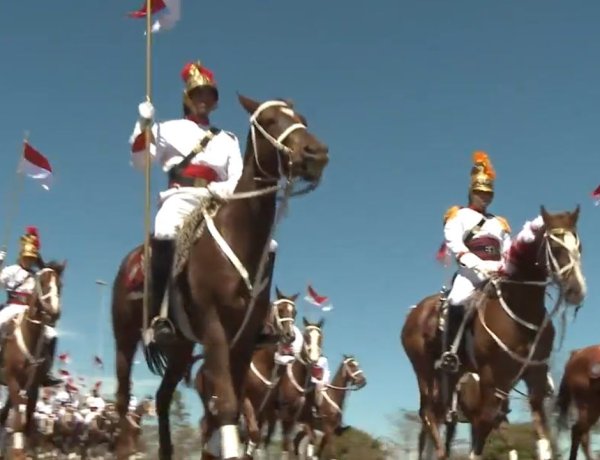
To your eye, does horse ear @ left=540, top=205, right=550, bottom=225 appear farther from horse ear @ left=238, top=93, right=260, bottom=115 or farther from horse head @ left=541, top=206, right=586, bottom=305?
horse ear @ left=238, top=93, right=260, bottom=115

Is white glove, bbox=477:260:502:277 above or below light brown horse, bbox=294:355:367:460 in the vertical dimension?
above

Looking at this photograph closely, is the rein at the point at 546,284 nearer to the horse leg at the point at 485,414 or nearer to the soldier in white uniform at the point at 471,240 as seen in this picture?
the horse leg at the point at 485,414

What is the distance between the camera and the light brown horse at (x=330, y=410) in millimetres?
26500

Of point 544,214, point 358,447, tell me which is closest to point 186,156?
point 544,214

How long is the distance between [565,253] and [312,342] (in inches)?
582

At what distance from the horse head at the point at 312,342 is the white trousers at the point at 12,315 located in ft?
28.9

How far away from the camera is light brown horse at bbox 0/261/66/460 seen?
50.2ft

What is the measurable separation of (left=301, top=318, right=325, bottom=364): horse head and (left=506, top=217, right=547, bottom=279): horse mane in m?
13.1

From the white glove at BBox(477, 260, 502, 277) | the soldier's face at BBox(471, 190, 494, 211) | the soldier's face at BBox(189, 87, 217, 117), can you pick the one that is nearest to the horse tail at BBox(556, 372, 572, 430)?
the soldier's face at BBox(471, 190, 494, 211)

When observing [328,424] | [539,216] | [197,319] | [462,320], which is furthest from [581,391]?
[328,424]

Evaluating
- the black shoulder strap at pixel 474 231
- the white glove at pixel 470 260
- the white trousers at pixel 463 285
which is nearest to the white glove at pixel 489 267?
the white glove at pixel 470 260

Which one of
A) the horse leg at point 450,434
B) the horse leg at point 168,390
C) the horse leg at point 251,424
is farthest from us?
the horse leg at point 251,424

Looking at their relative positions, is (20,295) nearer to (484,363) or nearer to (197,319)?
(484,363)

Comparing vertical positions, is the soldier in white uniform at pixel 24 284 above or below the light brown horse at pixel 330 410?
above
